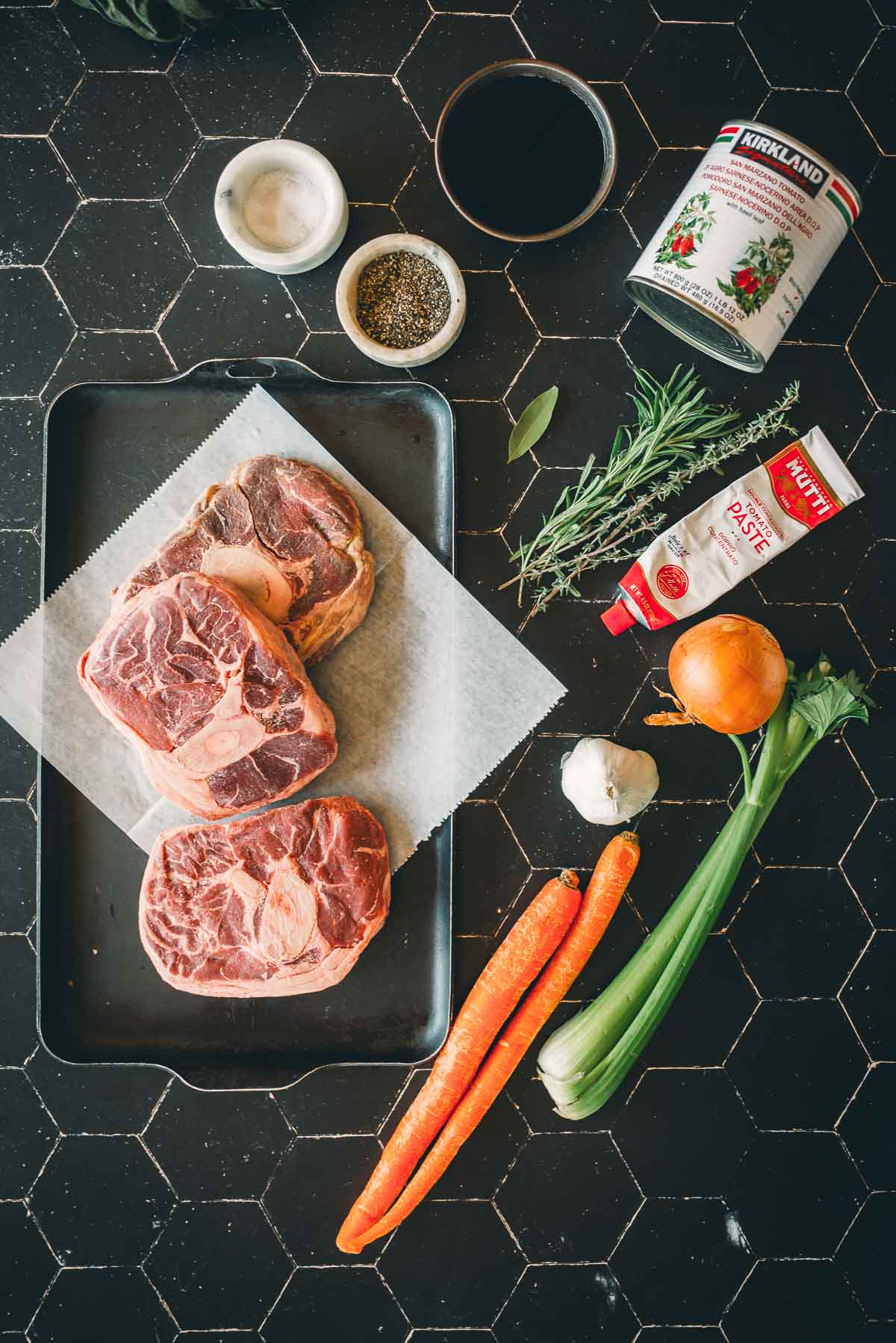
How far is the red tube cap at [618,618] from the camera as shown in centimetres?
156

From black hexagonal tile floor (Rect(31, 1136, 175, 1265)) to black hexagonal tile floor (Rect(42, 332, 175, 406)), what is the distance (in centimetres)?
138

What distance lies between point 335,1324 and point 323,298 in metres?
1.88

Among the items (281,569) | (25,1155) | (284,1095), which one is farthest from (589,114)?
(25,1155)

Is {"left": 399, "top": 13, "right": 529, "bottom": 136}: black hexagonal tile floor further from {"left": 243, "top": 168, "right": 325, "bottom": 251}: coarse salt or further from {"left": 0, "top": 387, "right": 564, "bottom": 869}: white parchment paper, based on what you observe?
{"left": 0, "top": 387, "right": 564, "bottom": 869}: white parchment paper

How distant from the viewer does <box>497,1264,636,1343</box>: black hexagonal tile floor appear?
1605 mm

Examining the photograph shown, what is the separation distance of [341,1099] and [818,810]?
104 centimetres

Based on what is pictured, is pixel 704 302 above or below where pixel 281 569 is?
above

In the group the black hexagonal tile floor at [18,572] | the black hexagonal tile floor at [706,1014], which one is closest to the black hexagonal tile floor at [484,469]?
the black hexagonal tile floor at [18,572]

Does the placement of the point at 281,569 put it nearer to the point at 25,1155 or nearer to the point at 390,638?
the point at 390,638

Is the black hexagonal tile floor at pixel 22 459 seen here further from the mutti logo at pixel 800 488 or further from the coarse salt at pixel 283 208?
the mutti logo at pixel 800 488

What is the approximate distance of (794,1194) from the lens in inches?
64.7

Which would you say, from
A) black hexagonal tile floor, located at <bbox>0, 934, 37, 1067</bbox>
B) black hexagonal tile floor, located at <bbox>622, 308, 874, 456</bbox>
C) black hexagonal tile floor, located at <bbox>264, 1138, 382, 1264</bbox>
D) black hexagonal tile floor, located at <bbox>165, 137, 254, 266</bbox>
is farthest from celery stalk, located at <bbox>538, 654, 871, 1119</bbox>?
black hexagonal tile floor, located at <bbox>165, 137, 254, 266</bbox>

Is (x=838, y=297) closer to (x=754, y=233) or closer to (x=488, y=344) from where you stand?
(x=754, y=233)

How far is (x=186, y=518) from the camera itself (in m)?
1.42
